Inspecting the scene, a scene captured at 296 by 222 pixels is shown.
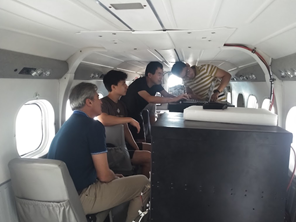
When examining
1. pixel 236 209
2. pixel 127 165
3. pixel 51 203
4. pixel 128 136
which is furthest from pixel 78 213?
pixel 128 136

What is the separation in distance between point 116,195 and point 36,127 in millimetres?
1736

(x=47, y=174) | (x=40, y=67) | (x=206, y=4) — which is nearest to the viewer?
(x=206, y=4)

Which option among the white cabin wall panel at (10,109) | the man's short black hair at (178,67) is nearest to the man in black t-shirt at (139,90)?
the man's short black hair at (178,67)

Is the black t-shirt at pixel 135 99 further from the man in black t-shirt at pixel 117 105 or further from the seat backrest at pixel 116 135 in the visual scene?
the seat backrest at pixel 116 135

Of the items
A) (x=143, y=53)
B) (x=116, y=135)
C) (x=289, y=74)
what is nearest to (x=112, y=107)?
(x=116, y=135)

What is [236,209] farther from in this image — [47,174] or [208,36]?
[208,36]

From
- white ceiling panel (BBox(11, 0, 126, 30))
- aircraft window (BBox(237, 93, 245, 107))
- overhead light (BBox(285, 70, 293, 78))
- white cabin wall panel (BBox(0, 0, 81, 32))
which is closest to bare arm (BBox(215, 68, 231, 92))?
overhead light (BBox(285, 70, 293, 78))

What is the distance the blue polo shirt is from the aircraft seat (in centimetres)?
23

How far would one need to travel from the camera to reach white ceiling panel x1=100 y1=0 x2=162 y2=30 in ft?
4.80

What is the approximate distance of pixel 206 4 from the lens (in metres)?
1.48

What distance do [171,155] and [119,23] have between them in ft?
3.96

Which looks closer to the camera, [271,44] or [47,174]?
[47,174]

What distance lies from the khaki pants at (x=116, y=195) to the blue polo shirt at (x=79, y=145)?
0.12m

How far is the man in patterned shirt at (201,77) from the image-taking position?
3.58 meters
